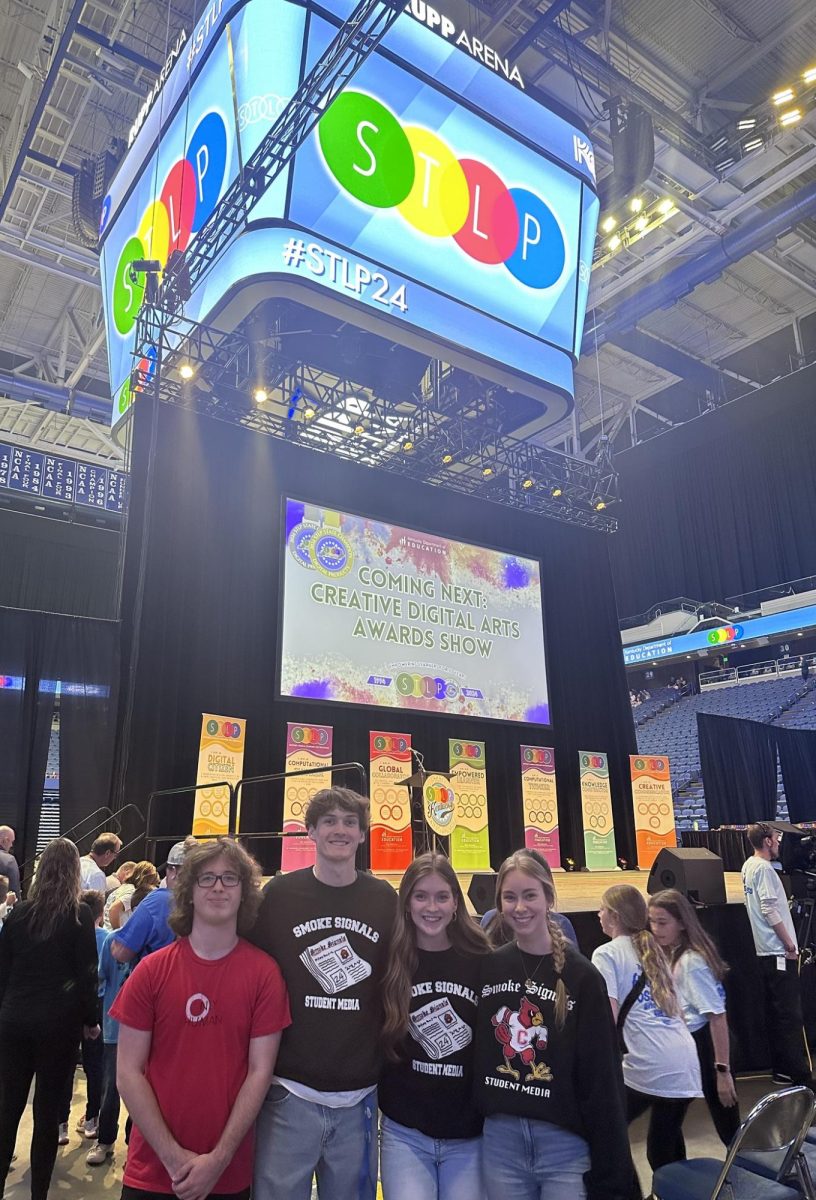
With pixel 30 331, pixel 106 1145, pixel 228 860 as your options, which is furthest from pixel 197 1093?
pixel 30 331

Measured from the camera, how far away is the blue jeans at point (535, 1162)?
1.82 m

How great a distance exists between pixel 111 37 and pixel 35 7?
0.78 m

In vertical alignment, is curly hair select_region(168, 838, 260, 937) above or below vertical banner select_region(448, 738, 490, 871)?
below

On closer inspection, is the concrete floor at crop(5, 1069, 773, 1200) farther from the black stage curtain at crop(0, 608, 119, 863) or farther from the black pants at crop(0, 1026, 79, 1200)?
the black stage curtain at crop(0, 608, 119, 863)

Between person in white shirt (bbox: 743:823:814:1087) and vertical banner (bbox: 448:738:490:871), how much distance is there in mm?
5010

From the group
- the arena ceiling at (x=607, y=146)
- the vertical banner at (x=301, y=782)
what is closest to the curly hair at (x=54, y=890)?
the vertical banner at (x=301, y=782)

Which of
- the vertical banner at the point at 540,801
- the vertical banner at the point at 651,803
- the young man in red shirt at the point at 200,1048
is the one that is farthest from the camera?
the vertical banner at the point at 651,803

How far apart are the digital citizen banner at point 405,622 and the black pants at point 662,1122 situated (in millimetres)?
6478

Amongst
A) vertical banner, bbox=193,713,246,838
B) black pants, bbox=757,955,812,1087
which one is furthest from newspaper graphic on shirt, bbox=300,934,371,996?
vertical banner, bbox=193,713,246,838

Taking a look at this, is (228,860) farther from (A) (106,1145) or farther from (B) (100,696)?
(B) (100,696)

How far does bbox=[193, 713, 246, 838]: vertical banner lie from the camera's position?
303 inches

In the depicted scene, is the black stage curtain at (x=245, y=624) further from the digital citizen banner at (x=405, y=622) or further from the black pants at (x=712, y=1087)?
the black pants at (x=712, y=1087)

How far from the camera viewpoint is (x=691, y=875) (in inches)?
175

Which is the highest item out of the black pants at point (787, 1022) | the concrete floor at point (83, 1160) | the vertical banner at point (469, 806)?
the vertical banner at point (469, 806)
